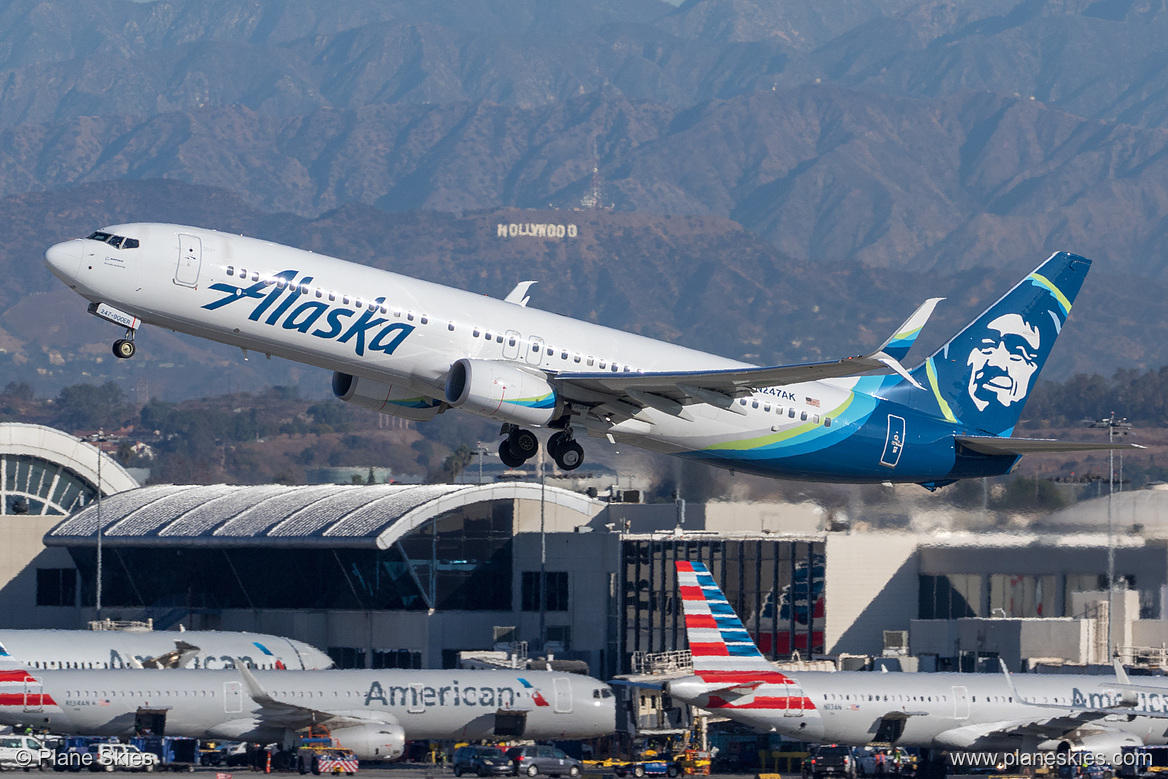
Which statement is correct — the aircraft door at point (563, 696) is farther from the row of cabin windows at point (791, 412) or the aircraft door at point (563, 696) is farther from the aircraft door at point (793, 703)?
the row of cabin windows at point (791, 412)

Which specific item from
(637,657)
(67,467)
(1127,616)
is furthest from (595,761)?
(67,467)

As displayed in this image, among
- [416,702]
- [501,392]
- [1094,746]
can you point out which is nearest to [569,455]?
[501,392]

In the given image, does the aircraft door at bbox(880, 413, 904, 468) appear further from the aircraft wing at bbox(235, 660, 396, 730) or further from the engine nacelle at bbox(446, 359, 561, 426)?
the aircraft wing at bbox(235, 660, 396, 730)

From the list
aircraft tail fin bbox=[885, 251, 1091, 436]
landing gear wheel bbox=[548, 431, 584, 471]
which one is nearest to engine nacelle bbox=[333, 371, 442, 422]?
landing gear wheel bbox=[548, 431, 584, 471]

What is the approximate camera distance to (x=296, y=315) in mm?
50062

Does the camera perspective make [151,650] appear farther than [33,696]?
Yes

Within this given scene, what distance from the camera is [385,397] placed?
54.5 meters

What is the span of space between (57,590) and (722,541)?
50.4 meters

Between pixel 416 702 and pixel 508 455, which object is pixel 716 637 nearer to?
pixel 416 702

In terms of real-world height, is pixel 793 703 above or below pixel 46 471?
below

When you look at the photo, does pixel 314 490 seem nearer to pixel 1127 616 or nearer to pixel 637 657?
pixel 637 657

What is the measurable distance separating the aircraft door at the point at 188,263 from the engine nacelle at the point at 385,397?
5960mm

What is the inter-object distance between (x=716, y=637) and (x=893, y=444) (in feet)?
39.9

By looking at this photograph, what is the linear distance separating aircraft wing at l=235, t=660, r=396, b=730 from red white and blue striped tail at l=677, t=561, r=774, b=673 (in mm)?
13375
